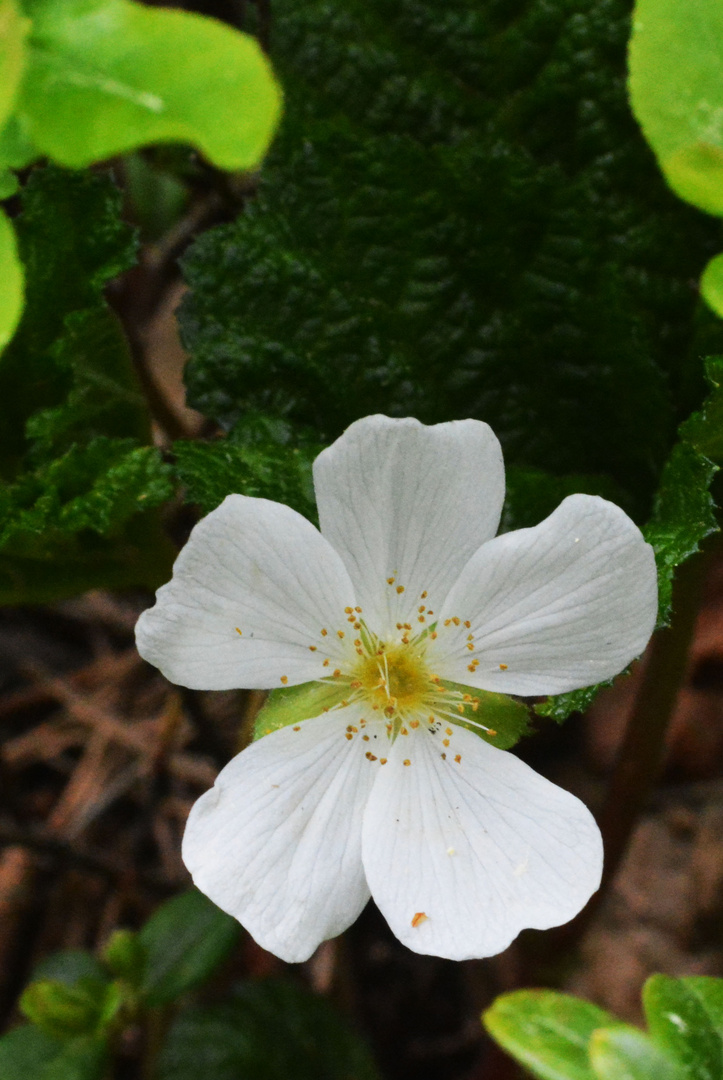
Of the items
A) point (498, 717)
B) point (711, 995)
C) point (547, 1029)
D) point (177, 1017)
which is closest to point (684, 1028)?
point (711, 995)

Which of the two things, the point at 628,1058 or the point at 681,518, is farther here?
the point at 681,518

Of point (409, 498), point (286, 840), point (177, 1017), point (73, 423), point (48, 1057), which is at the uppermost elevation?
point (409, 498)

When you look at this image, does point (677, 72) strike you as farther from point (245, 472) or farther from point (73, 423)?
point (73, 423)

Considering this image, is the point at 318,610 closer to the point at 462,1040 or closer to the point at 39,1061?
the point at 39,1061

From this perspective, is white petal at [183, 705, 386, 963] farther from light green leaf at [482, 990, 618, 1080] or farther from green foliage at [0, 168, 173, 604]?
green foliage at [0, 168, 173, 604]

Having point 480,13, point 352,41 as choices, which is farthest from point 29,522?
point 480,13

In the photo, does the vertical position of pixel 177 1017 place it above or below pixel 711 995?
below
